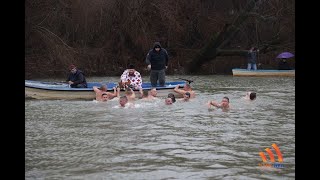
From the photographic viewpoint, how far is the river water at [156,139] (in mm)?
8125

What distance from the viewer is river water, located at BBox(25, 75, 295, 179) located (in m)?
8.12

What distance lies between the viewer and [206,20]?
33.8 m

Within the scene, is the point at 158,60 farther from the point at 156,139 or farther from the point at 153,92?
the point at 156,139

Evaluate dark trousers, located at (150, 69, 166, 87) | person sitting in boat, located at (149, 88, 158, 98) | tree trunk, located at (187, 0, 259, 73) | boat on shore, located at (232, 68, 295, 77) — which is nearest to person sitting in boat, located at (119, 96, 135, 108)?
person sitting in boat, located at (149, 88, 158, 98)

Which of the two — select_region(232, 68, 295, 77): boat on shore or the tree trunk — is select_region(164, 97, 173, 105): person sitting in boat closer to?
select_region(232, 68, 295, 77): boat on shore

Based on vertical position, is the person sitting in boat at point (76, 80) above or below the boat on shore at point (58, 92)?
above

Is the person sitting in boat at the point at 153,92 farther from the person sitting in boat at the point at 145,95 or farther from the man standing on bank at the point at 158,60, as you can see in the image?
the man standing on bank at the point at 158,60

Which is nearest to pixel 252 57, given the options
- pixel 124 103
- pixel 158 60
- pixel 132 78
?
pixel 158 60

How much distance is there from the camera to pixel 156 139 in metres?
10.7

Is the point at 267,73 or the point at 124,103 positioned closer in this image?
the point at 124,103

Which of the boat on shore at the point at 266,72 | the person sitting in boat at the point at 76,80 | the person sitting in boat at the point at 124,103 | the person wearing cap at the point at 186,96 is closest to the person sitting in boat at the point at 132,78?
the person sitting in boat at the point at 76,80

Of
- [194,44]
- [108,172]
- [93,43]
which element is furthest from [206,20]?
[108,172]

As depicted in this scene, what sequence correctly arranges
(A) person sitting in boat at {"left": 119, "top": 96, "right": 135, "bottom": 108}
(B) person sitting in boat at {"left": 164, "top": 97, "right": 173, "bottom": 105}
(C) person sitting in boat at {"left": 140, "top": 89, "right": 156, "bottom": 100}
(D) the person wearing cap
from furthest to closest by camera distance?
(C) person sitting in boat at {"left": 140, "top": 89, "right": 156, "bottom": 100}, (D) the person wearing cap, (B) person sitting in boat at {"left": 164, "top": 97, "right": 173, "bottom": 105}, (A) person sitting in boat at {"left": 119, "top": 96, "right": 135, "bottom": 108}
